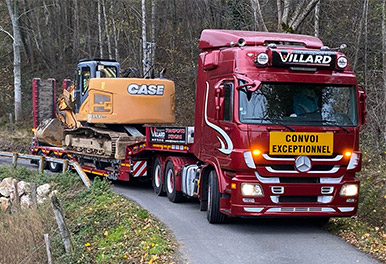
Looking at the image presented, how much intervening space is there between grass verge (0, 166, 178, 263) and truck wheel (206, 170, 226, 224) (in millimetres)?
1024

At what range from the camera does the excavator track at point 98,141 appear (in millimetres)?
16234

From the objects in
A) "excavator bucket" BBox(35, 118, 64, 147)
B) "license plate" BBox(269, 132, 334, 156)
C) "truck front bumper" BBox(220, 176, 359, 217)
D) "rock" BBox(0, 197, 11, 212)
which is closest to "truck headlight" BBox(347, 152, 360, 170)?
"truck front bumper" BBox(220, 176, 359, 217)

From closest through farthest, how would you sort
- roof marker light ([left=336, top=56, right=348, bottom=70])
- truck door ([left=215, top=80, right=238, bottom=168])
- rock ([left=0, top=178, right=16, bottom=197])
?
truck door ([left=215, top=80, right=238, bottom=168]) < roof marker light ([left=336, top=56, right=348, bottom=70]) < rock ([left=0, top=178, right=16, bottom=197])

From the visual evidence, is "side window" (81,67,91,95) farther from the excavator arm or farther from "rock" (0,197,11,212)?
"rock" (0,197,11,212)

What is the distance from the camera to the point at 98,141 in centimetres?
1739

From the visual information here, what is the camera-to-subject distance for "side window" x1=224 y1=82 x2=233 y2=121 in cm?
1004

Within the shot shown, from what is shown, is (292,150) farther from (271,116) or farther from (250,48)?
(250,48)

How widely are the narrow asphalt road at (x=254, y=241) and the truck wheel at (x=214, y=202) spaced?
15cm

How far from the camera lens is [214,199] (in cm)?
1073

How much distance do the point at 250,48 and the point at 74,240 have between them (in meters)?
5.30

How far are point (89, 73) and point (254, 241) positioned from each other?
10.6 metres

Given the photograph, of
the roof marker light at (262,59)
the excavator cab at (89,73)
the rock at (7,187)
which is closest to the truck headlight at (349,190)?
the roof marker light at (262,59)

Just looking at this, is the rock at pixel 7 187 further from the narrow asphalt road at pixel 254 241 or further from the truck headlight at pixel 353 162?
the truck headlight at pixel 353 162

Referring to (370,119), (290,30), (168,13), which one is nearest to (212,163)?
(370,119)
